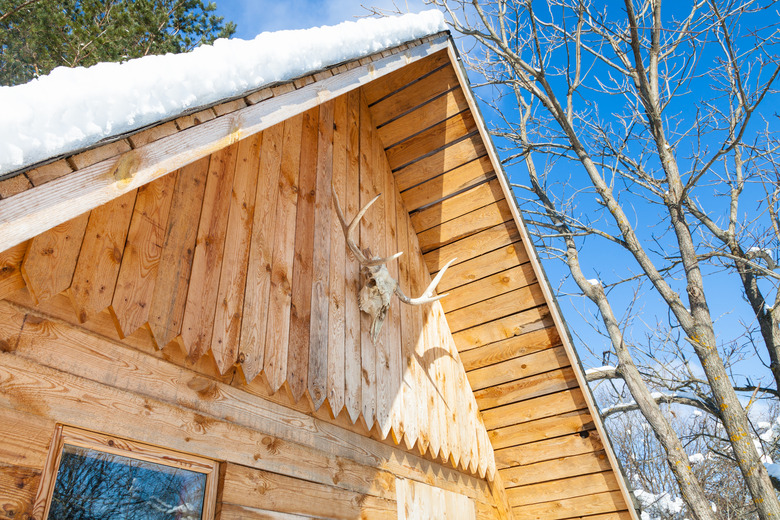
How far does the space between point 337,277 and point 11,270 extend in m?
1.75

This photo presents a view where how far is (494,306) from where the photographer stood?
13.4ft

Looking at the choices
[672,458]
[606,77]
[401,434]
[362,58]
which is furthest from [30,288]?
[606,77]

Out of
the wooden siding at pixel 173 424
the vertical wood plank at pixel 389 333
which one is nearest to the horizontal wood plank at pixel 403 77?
the vertical wood plank at pixel 389 333

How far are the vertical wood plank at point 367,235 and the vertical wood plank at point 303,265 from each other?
537 millimetres

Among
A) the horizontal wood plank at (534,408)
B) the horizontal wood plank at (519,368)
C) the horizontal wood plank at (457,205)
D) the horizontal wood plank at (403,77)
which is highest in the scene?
the horizontal wood plank at (403,77)

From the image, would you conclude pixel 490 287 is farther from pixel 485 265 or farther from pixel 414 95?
pixel 414 95

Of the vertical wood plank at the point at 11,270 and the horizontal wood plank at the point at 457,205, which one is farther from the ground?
the horizontal wood plank at the point at 457,205

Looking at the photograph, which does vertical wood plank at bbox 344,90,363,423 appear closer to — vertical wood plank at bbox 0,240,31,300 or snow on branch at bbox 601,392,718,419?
vertical wood plank at bbox 0,240,31,300

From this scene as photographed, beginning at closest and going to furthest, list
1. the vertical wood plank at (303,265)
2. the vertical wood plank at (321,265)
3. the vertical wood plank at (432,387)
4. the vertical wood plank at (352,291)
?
the vertical wood plank at (303,265) → the vertical wood plank at (321,265) → the vertical wood plank at (352,291) → the vertical wood plank at (432,387)

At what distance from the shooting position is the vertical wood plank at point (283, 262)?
2.33 m

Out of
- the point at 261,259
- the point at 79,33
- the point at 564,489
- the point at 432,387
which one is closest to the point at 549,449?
the point at 564,489

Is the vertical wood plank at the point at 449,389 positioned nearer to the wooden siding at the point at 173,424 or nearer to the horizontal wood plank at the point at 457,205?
the horizontal wood plank at the point at 457,205

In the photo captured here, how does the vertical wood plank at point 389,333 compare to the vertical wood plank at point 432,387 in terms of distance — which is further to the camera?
the vertical wood plank at point 432,387

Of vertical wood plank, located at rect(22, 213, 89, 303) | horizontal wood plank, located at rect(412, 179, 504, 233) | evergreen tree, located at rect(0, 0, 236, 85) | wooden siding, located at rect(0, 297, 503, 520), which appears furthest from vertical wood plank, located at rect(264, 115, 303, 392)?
evergreen tree, located at rect(0, 0, 236, 85)
